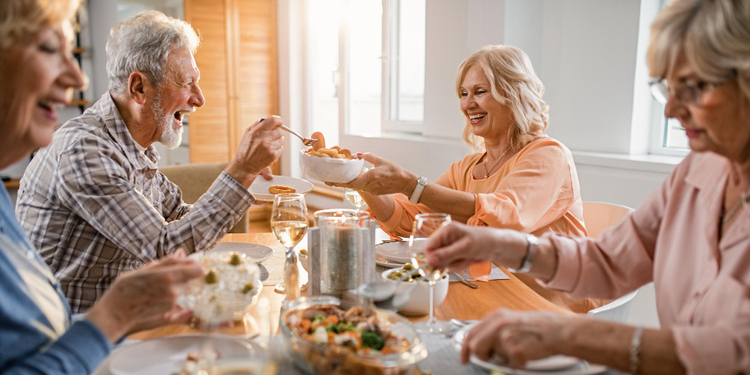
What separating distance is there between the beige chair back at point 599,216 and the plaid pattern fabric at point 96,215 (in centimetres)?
131

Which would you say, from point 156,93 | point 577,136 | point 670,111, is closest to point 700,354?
point 670,111

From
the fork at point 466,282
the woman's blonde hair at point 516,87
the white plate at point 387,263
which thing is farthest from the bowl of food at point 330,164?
the woman's blonde hair at point 516,87

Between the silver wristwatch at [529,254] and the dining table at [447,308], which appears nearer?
the dining table at [447,308]

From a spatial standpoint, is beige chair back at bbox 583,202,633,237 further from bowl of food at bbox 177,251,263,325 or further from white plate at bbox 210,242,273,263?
bowl of food at bbox 177,251,263,325

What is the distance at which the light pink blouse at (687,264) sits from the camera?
0.80 m

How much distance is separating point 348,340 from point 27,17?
684mm

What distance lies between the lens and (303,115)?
19.3 ft

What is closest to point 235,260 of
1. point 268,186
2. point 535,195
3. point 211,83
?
point 268,186

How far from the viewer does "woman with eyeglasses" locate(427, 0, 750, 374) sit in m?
0.83

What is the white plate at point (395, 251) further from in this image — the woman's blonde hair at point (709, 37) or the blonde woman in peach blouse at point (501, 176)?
the woman's blonde hair at point (709, 37)

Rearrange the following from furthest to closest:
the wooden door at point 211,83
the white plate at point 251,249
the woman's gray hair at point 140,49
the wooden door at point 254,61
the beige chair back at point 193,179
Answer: the wooden door at point 254,61, the wooden door at point 211,83, the beige chair back at point 193,179, the woman's gray hair at point 140,49, the white plate at point 251,249

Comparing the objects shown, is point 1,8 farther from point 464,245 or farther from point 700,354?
point 700,354

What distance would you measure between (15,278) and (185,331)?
1.06ft

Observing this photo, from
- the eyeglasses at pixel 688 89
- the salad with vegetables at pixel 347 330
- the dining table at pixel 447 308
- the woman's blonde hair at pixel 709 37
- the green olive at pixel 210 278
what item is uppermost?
the woman's blonde hair at pixel 709 37
